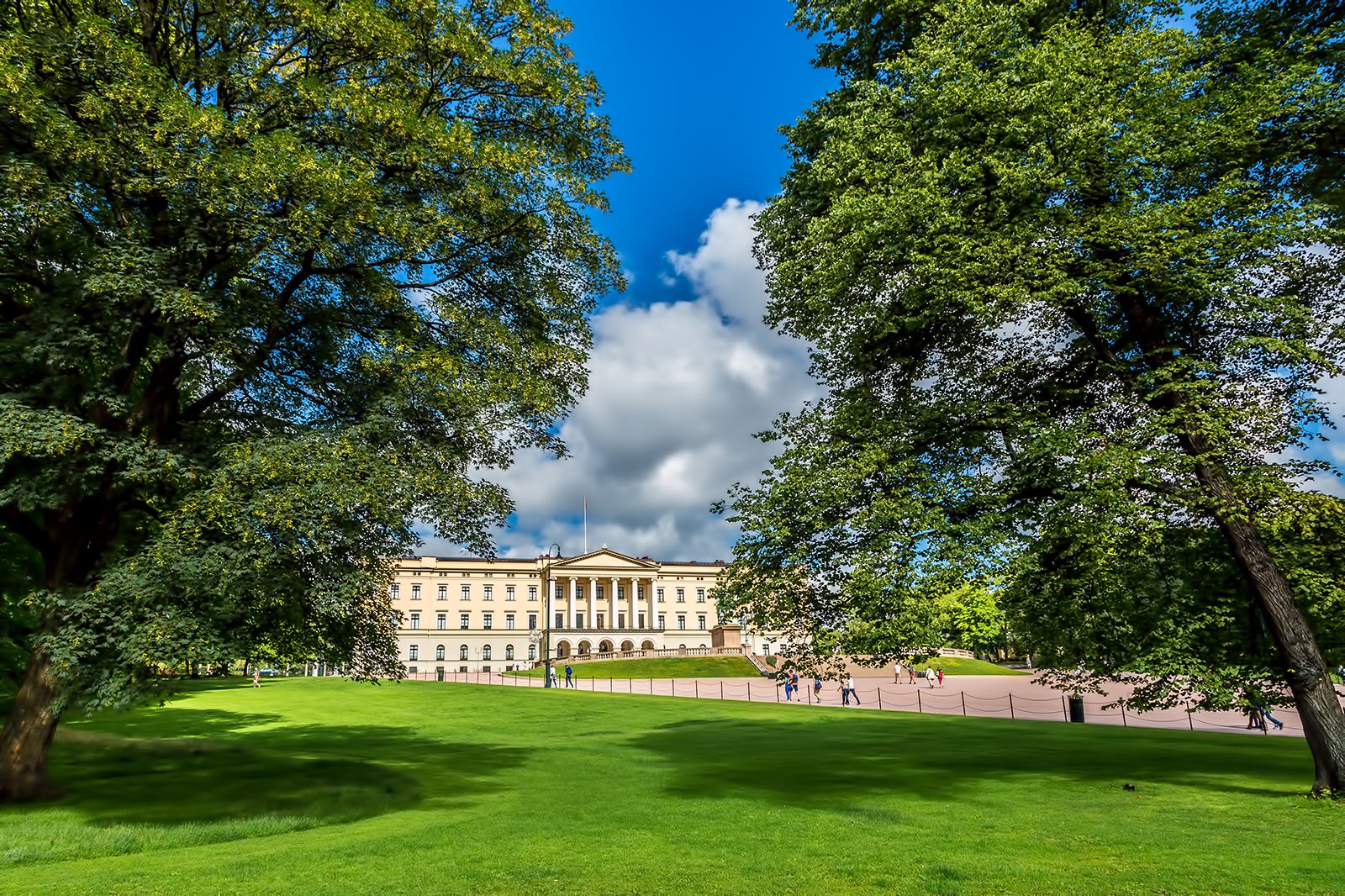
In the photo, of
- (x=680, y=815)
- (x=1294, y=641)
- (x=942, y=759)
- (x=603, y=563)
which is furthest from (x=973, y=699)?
(x=603, y=563)

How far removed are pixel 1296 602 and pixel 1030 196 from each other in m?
8.23

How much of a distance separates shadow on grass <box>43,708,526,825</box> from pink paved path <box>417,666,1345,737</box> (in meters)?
12.5

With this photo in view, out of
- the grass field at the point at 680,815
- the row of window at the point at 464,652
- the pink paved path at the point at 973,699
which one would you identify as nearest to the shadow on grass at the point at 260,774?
the grass field at the point at 680,815

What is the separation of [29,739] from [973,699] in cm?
4140

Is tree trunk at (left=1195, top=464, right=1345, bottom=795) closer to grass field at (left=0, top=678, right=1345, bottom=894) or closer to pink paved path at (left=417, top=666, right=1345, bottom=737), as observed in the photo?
grass field at (left=0, top=678, right=1345, bottom=894)

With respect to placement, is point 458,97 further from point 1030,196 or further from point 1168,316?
→ point 1168,316

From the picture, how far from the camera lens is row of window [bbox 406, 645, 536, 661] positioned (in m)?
108

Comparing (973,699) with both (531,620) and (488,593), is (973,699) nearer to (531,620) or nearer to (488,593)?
(531,620)

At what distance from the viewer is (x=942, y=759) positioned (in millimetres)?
18562

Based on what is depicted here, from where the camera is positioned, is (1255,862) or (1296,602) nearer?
(1255,862)

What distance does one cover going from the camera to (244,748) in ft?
69.9

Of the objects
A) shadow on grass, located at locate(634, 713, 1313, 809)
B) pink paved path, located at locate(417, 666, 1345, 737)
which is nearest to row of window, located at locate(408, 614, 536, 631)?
pink paved path, located at locate(417, 666, 1345, 737)

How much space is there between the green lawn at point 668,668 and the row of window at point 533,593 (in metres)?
30.9

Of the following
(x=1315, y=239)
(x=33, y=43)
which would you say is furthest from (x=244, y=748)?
(x=1315, y=239)
